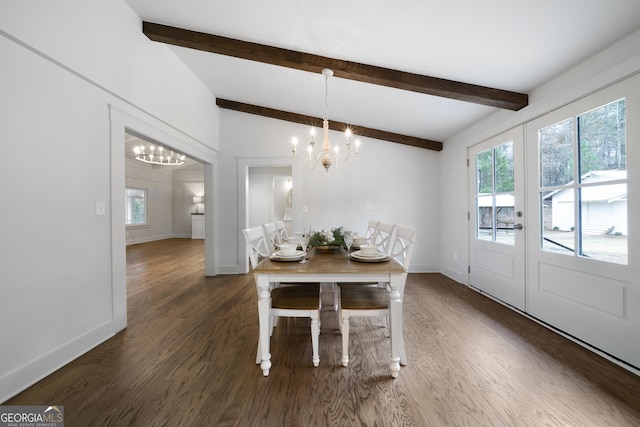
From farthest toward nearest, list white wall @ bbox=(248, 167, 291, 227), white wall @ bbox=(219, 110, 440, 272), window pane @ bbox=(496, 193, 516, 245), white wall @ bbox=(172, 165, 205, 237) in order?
1. white wall @ bbox=(172, 165, 205, 237)
2. white wall @ bbox=(248, 167, 291, 227)
3. white wall @ bbox=(219, 110, 440, 272)
4. window pane @ bbox=(496, 193, 516, 245)

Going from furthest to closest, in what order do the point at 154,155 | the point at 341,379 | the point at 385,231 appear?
the point at 154,155
the point at 385,231
the point at 341,379

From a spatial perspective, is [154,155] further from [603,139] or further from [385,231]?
[603,139]

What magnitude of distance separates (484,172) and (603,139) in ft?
4.75

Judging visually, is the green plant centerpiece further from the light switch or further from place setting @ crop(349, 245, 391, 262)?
the light switch

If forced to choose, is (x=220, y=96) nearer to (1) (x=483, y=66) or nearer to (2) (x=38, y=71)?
(2) (x=38, y=71)

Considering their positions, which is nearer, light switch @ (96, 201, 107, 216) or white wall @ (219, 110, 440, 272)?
light switch @ (96, 201, 107, 216)

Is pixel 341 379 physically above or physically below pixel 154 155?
below

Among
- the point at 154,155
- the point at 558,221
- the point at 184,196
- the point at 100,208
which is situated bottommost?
the point at 558,221

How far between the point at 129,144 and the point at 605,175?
8.98m

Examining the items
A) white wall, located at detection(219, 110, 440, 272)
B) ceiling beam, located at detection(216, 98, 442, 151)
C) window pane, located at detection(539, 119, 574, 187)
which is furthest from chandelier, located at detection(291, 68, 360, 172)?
window pane, located at detection(539, 119, 574, 187)

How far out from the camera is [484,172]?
342cm

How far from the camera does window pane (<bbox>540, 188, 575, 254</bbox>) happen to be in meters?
2.23

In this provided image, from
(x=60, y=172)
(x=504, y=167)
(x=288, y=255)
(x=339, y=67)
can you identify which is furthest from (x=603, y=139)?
(x=60, y=172)

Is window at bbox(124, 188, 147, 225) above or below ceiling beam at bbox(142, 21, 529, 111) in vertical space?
below
